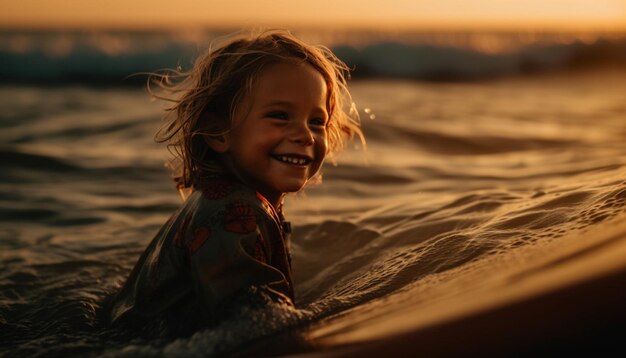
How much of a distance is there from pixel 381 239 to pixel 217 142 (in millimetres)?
912

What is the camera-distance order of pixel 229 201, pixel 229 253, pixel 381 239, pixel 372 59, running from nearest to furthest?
pixel 229 253 → pixel 229 201 → pixel 381 239 → pixel 372 59

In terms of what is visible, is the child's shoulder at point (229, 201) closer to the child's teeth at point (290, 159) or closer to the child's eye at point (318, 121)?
the child's teeth at point (290, 159)

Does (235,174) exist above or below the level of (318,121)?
below

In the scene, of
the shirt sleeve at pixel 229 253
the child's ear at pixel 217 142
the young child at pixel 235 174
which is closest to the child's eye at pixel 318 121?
the young child at pixel 235 174

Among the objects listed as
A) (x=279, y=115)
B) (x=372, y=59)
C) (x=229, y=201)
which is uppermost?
(x=279, y=115)

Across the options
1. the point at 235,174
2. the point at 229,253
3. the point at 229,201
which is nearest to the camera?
the point at 229,253

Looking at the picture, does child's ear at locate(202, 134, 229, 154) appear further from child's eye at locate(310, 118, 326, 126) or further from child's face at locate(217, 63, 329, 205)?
child's eye at locate(310, 118, 326, 126)

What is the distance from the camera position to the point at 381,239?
3088 millimetres

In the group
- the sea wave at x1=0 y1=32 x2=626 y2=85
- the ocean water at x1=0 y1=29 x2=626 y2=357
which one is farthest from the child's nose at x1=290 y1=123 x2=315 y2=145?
the sea wave at x1=0 y1=32 x2=626 y2=85

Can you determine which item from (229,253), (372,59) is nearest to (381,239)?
(229,253)

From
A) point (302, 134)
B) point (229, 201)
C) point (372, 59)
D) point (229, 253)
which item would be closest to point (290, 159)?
point (302, 134)

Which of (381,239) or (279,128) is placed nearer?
(279,128)

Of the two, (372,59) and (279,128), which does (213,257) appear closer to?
(279,128)

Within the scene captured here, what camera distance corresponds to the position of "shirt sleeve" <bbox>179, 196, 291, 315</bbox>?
6.85 ft
